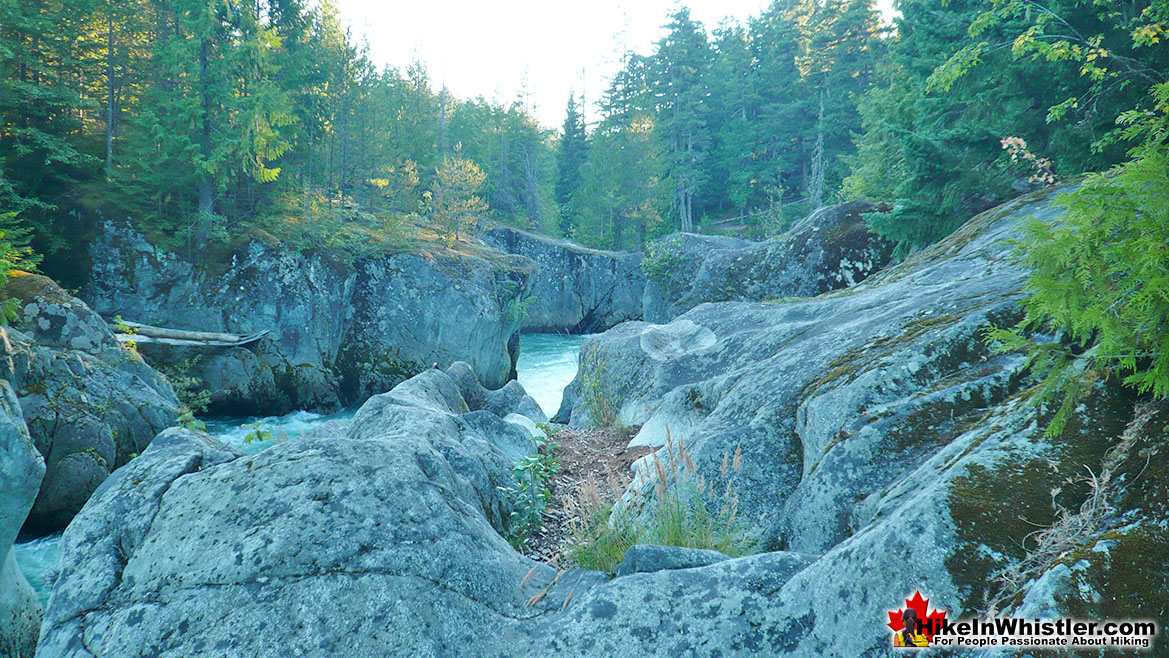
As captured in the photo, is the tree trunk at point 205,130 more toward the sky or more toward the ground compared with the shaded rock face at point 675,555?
more toward the sky

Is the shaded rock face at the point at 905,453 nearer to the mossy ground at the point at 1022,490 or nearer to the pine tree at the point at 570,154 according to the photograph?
the mossy ground at the point at 1022,490

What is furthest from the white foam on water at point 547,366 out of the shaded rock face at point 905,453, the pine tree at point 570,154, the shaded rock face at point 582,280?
the pine tree at point 570,154

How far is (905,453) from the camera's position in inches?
133

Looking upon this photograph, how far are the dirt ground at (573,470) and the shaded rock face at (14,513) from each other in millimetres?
4913

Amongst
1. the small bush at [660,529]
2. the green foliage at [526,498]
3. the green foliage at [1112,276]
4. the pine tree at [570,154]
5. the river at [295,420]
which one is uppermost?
the pine tree at [570,154]

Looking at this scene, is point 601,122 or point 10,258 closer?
point 10,258

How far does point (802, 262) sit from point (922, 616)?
41.6 feet

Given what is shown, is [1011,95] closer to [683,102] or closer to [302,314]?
[302,314]

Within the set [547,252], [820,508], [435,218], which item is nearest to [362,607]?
[820,508]

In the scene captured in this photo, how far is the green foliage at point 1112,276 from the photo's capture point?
217 centimetres

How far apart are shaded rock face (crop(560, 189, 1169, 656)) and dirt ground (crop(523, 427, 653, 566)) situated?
57cm

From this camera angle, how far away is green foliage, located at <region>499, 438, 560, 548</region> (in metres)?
4.60

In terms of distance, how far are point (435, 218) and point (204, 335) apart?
1686 centimetres

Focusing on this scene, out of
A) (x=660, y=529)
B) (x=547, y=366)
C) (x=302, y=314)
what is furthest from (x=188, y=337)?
(x=660, y=529)
